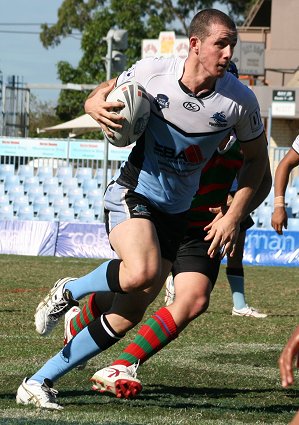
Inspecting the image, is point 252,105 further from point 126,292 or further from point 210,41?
point 126,292

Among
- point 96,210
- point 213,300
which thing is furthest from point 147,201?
point 96,210

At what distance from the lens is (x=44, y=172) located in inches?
1098

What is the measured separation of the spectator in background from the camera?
6.73 meters

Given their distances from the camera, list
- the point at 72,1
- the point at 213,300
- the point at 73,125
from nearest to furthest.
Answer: the point at 213,300 < the point at 73,125 < the point at 72,1

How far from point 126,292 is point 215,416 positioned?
0.78m

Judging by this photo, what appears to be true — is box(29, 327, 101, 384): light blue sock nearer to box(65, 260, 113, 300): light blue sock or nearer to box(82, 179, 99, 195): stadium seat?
box(65, 260, 113, 300): light blue sock

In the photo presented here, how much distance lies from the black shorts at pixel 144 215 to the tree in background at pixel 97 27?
44.6 m

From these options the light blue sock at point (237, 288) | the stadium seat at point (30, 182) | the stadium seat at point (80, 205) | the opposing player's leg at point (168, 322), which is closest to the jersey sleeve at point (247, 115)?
the opposing player's leg at point (168, 322)

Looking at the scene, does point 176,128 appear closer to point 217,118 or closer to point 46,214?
point 217,118

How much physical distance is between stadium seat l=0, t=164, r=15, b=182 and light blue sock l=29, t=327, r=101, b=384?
75.3 feet

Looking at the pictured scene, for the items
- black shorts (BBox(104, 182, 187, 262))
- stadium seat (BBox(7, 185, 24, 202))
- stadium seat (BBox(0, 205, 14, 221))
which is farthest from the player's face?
stadium seat (BBox(7, 185, 24, 202))

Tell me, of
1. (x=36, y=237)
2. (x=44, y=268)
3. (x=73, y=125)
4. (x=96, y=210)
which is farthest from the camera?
(x=73, y=125)

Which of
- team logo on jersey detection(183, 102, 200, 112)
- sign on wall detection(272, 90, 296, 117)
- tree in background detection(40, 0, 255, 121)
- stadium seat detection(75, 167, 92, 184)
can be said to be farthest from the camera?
tree in background detection(40, 0, 255, 121)

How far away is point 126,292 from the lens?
541 centimetres
